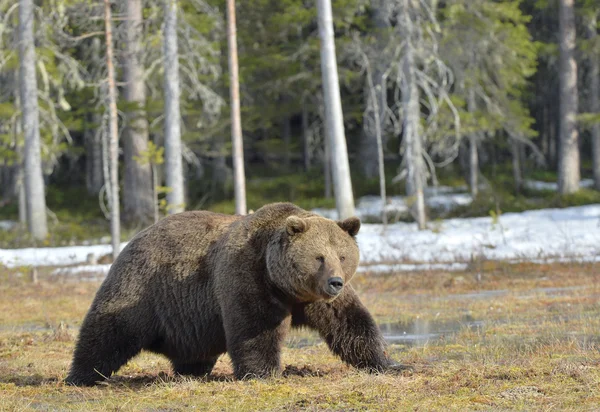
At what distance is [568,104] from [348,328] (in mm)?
26933

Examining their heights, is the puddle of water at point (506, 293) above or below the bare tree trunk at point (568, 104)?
below

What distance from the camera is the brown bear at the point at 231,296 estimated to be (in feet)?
22.6

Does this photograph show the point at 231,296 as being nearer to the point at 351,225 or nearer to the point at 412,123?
the point at 351,225

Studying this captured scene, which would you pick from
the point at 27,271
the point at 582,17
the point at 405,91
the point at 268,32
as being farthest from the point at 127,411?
the point at 582,17

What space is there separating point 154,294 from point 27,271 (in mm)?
12071

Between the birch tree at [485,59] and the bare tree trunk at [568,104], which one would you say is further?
the bare tree trunk at [568,104]

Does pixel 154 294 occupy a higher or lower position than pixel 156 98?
lower

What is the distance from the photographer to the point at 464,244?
20.6 meters

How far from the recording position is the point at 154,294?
7.79 m

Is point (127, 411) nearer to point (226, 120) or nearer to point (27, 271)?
point (27, 271)

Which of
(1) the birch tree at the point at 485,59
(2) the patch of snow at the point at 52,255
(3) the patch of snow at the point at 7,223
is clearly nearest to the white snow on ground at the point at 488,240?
(1) the birch tree at the point at 485,59

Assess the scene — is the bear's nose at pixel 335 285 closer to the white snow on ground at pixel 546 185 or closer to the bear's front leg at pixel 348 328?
the bear's front leg at pixel 348 328

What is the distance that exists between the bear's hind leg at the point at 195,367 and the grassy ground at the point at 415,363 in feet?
0.43

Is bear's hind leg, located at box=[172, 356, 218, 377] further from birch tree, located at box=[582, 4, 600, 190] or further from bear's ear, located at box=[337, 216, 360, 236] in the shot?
birch tree, located at box=[582, 4, 600, 190]
